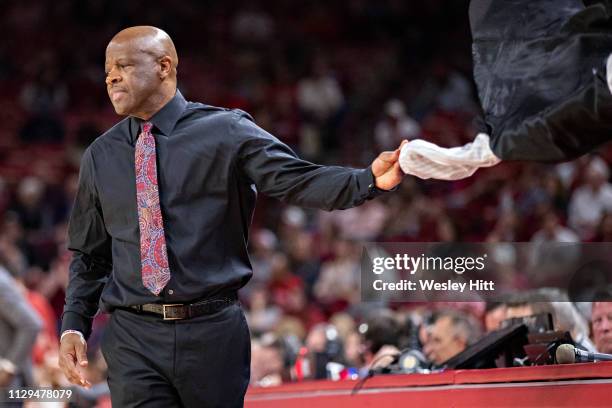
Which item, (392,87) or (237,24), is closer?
(392,87)

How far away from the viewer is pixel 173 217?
3.49m

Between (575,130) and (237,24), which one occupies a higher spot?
(237,24)

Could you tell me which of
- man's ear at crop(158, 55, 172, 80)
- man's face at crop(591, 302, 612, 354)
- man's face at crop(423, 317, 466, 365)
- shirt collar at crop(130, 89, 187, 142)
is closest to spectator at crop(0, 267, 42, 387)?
man's face at crop(423, 317, 466, 365)

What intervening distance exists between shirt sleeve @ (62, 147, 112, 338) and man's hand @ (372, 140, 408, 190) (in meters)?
0.95

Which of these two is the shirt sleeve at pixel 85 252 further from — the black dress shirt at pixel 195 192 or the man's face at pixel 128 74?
the man's face at pixel 128 74

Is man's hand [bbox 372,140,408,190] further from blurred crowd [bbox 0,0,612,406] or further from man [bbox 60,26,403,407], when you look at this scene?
blurred crowd [bbox 0,0,612,406]

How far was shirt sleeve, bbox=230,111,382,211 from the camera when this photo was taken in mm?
3324

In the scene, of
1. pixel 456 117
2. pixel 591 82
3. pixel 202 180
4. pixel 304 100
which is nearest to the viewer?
pixel 591 82

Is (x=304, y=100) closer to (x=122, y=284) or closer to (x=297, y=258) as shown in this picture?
(x=297, y=258)

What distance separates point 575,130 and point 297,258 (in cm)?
790

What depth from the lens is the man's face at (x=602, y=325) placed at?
3.86 m

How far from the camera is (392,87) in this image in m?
14.2

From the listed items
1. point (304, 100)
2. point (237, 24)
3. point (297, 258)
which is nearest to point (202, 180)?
point (297, 258)

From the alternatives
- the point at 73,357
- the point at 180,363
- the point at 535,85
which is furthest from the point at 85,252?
the point at 535,85
